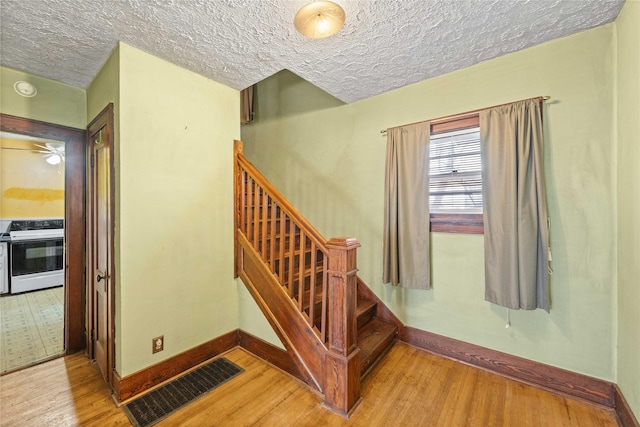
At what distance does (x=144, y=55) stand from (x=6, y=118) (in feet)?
4.01

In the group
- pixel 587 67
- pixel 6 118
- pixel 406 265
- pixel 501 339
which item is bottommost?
pixel 501 339

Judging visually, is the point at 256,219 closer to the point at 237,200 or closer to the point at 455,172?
the point at 237,200

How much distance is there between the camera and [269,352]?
2320 millimetres

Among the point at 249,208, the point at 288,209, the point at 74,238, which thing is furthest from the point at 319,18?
the point at 74,238

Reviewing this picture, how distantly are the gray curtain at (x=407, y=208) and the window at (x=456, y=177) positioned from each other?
0.13 metres

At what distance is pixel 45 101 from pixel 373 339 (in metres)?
3.57

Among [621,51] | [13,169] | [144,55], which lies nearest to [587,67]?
[621,51]

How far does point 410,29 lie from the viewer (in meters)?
1.76

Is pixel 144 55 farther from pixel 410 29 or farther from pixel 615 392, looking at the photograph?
pixel 615 392

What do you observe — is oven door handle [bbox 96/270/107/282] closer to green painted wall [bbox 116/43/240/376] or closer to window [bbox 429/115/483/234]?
green painted wall [bbox 116/43/240/376]

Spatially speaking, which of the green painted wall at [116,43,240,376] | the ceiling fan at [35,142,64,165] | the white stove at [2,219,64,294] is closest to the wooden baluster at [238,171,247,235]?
the green painted wall at [116,43,240,376]

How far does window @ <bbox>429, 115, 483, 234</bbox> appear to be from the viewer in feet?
7.55

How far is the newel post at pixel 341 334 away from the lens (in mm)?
1766

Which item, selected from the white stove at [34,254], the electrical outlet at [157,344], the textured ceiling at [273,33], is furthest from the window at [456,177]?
the white stove at [34,254]
